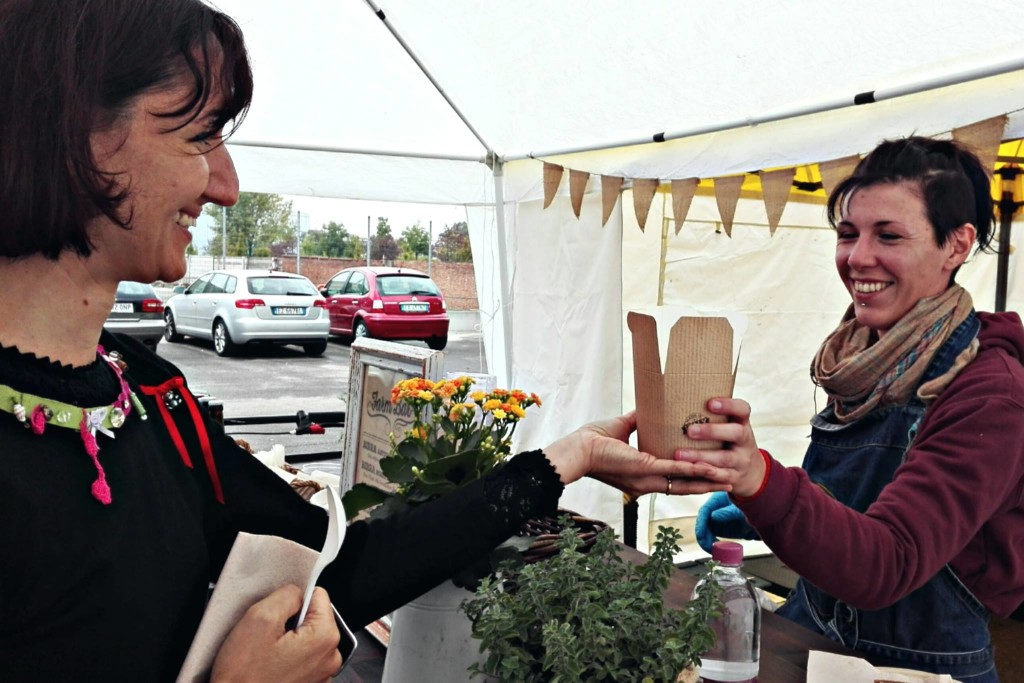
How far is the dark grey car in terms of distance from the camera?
11.9m

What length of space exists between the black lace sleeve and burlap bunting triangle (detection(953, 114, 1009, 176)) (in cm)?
163

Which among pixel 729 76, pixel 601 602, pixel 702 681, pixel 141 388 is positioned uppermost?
pixel 729 76

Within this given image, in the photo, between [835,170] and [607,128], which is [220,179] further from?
[607,128]

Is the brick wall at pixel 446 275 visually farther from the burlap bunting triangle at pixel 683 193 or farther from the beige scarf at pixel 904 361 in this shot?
the beige scarf at pixel 904 361

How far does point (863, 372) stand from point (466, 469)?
2.79ft

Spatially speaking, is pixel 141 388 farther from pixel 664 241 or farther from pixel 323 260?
pixel 323 260

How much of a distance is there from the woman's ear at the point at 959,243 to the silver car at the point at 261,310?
525 inches

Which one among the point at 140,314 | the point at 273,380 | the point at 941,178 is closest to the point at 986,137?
the point at 941,178

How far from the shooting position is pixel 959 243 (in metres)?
1.51

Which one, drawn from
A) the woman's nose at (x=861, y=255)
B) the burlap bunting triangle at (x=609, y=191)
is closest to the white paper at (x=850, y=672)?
the woman's nose at (x=861, y=255)

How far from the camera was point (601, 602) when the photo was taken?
95 centimetres

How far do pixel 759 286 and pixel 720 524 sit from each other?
2729 mm

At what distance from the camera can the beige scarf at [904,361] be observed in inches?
56.8

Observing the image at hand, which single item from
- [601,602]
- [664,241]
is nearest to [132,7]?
[601,602]
